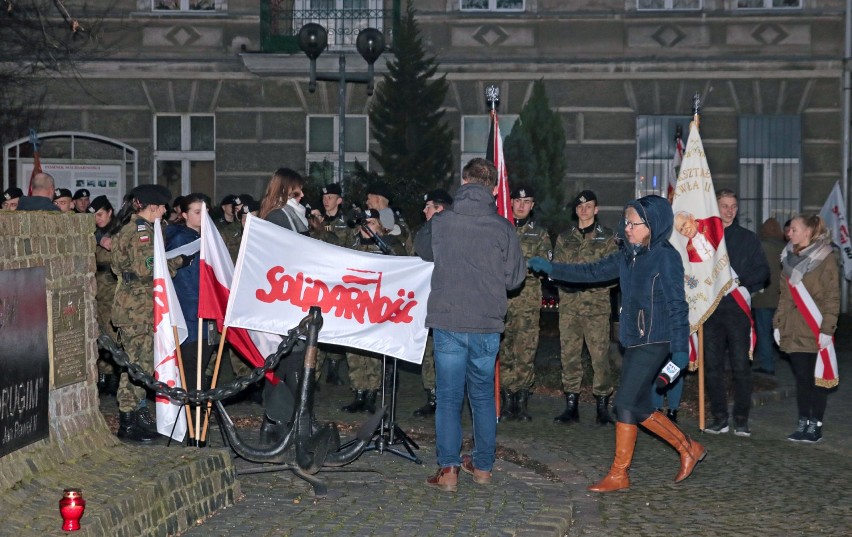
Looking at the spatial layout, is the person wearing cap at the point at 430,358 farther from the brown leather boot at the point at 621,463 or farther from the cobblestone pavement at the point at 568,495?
the brown leather boot at the point at 621,463

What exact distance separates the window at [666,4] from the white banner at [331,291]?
15000mm

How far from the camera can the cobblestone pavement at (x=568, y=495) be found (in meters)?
7.63

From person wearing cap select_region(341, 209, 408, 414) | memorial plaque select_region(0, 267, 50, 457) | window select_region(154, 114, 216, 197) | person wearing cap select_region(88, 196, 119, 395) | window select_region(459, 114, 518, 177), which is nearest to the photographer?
memorial plaque select_region(0, 267, 50, 457)

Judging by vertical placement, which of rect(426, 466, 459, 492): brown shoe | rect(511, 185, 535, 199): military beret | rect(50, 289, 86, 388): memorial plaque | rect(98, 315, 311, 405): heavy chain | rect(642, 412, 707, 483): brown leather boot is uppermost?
rect(511, 185, 535, 199): military beret

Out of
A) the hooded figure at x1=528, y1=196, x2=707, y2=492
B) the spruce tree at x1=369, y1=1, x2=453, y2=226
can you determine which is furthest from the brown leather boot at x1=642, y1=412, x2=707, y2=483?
the spruce tree at x1=369, y1=1, x2=453, y2=226

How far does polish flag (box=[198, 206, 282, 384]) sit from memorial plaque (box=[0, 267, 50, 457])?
2392 mm

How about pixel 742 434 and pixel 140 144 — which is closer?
pixel 742 434

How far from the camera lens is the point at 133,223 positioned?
10.1 m

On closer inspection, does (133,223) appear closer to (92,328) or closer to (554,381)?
(92,328)

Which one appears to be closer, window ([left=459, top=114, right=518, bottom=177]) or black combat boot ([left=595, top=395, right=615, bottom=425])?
black combat boot ([left=595, top=395, right=615, bottom=425])

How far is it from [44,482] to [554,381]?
324 inches

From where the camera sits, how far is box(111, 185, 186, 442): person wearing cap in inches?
396

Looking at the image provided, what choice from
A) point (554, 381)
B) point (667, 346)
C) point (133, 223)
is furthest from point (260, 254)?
point (554, 381)

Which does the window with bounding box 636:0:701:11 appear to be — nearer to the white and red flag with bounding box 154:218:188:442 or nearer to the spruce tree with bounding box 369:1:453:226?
the spruce tree with bounding box 369:1:453:226
